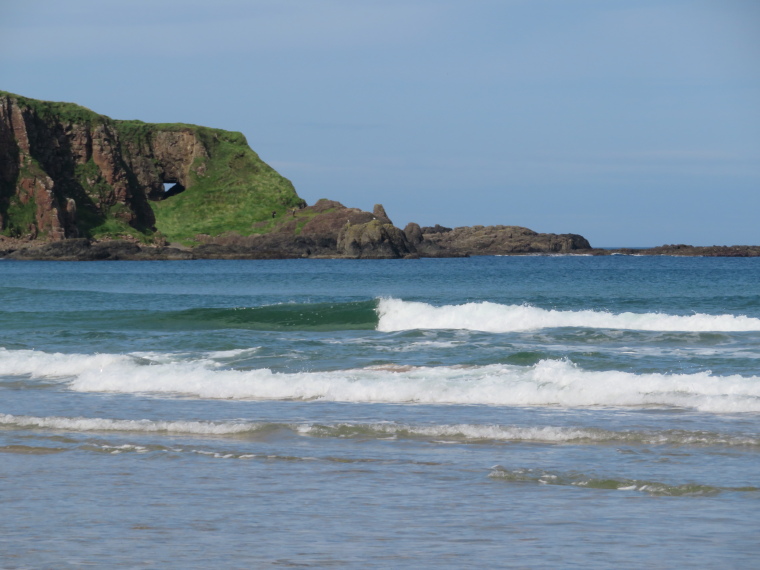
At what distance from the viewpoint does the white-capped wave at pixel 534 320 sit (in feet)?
83.8

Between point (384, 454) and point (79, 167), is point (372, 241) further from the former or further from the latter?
point (384, 454)

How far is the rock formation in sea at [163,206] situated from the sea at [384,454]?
9294 cm

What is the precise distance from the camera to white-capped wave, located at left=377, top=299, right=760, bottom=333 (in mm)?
25531

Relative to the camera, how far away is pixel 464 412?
39.7ft

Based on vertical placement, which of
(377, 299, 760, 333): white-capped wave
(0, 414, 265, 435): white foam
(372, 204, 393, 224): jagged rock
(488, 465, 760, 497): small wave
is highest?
(372, 204, 393, 224): jagged rock

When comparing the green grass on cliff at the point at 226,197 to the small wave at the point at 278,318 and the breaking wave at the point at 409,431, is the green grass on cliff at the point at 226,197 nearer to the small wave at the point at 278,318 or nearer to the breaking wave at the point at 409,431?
the small wave at the point at 278,318

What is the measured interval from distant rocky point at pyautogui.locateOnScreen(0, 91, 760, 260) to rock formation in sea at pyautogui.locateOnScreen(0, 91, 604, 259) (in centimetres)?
17

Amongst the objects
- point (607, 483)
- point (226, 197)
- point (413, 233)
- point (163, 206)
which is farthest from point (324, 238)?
point (607, 483)

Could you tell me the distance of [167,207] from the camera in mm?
144000

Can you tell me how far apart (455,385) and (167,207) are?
5333 inches

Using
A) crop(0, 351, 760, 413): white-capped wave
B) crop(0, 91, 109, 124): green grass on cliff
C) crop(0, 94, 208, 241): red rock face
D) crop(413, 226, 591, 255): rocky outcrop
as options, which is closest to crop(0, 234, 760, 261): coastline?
crop(0, 94, 208, 241): red rock face

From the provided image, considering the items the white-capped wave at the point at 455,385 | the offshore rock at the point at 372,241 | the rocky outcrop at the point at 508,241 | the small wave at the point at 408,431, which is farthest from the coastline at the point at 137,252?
the small wave at the point at 408,431

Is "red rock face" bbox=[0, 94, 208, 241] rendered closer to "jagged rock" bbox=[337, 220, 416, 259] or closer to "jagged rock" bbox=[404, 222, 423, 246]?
"jagged rock" bbox=[337, 220, 416, 259]

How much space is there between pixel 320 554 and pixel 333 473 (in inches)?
96.9
